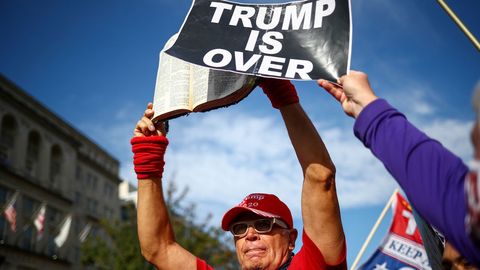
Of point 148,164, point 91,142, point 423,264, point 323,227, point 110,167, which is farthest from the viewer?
point 110,167

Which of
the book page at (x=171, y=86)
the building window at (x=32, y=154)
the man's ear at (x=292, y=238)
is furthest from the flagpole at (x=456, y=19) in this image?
the building window at (x=32, y=154)

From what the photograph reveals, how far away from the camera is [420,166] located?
51.8 inches

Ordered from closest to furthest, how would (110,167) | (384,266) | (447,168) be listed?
(447,168) < (384,266) < (110,167)

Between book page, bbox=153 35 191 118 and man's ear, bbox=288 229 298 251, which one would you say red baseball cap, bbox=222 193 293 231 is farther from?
book page, bbox=153 35 191 118

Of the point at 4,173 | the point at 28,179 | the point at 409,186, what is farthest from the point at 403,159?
the point at 28,179

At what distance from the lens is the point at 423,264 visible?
7.93 meters

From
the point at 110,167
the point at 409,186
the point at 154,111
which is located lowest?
the point at 409,186

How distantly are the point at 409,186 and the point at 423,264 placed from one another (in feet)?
23.7

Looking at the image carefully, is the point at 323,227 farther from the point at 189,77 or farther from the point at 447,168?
the point at 447,168

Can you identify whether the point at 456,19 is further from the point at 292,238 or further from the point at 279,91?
the point at 292,238

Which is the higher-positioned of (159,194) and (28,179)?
(28,179)

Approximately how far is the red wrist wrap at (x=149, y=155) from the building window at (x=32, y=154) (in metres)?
39.1

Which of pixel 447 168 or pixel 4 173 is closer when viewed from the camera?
pixel 447 168

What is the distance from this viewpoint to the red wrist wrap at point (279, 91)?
258 centimetres
